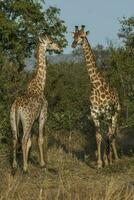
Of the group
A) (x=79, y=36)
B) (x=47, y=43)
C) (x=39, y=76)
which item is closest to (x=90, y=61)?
(x=79, y=36)

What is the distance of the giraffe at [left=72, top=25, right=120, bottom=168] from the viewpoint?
1346 centimetres

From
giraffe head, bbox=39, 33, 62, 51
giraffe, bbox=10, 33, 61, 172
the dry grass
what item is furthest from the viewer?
giraffe head, bbox=39, 33, 62, 51

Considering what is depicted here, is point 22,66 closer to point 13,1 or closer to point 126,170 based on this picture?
point 13,1

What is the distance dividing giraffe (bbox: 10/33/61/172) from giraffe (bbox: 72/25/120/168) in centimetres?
69

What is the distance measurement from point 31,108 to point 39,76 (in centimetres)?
135

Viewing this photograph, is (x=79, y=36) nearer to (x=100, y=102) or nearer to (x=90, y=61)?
(x=90, y=61)

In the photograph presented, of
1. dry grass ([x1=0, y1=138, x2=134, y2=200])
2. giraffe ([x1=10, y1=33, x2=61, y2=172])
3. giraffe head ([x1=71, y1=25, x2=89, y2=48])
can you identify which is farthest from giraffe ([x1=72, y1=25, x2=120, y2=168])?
giraffe ([x1=10, y1=33, x2=61, y2=172])

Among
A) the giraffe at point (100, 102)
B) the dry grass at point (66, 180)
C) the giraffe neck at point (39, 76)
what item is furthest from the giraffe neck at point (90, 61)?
the dry grass at point (66, 180)

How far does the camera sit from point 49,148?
1505 cm

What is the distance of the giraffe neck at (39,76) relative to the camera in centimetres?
1347

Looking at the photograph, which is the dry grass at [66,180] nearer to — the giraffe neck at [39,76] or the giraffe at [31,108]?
the giraffe at [31,108]

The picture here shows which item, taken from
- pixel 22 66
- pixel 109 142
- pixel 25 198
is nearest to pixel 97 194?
pixel 25 198

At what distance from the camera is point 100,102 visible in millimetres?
13578

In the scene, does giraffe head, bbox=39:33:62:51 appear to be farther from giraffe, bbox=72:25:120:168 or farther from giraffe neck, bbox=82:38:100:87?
giraffe neck, bbox=82:38:100:87
